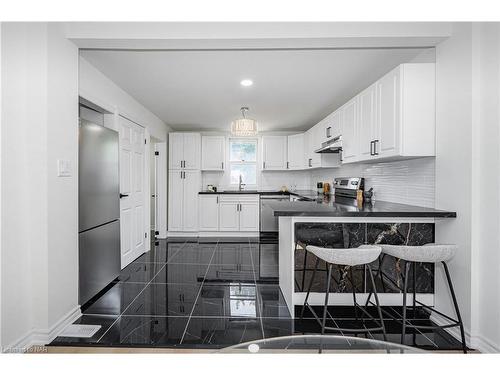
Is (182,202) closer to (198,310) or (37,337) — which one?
(198,310)

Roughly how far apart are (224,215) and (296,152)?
79.7 inches

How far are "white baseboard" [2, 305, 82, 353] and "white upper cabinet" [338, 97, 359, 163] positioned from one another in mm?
3166

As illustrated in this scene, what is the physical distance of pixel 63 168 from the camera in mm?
2166

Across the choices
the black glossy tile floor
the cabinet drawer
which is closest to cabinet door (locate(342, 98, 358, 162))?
the black glossy tile floor

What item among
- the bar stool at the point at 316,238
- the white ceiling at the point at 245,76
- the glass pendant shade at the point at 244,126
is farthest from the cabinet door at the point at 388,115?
the glass pendant shade at the point at 244,126

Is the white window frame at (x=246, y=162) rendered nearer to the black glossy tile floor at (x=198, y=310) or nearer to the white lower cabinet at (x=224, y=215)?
the white lower cabinet at (x=224, y=215)

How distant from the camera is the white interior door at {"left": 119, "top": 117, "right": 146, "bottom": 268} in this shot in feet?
11.8

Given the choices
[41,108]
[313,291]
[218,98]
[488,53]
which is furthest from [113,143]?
[488,53]

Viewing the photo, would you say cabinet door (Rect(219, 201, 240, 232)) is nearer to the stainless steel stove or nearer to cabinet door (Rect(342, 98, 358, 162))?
the stainless steel stove

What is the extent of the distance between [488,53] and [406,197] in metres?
1.40

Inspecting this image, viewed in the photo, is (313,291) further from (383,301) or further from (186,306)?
(186,306)

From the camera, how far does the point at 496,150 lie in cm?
182

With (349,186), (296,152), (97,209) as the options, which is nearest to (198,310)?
(97,209)

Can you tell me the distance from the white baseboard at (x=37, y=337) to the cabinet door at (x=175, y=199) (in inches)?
139
